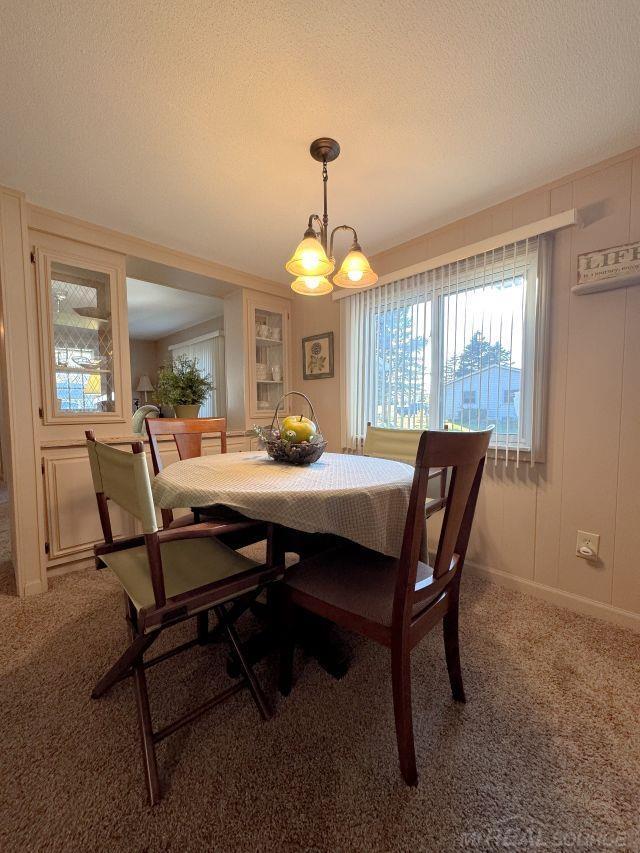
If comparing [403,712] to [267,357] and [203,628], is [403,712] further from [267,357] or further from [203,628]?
[267,357]

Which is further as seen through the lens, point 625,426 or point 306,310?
point 306,310

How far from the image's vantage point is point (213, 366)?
4719mm

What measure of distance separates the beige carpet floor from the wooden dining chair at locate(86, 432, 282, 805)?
94 mm

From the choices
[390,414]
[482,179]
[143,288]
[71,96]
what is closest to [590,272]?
[482,179]

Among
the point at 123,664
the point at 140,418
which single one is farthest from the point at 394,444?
the point at 140,418

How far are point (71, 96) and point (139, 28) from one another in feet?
1.48

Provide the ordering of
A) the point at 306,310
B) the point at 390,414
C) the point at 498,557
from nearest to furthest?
the point at 498,557 → the point at 390,414 → the point at 306,310

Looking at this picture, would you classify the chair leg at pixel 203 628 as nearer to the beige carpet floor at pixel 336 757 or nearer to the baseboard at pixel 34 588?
the beige carpet floor at pixel 336 757

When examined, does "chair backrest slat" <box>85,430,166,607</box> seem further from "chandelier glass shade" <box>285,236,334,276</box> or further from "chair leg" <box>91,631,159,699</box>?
"chandelier glass shade" <box>285,236,334,276</box>

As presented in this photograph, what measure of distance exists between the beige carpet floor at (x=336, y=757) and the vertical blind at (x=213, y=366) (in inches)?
131

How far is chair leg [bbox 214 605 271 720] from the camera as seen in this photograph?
45.3 inches

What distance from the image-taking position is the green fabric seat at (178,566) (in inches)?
41.3

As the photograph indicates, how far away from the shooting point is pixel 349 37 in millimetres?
1132

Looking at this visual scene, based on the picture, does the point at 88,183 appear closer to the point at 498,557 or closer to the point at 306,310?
the point at 306,310
